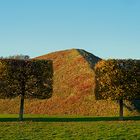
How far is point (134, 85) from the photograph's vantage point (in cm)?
5422

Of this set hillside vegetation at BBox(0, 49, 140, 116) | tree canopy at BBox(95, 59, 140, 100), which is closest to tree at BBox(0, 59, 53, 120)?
tree canopy at BBox(95, 59, 140, 100)

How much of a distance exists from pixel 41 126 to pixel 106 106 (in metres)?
24.9

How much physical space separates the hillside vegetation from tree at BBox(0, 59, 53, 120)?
12324 mm

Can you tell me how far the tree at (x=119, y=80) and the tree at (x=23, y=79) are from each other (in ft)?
23.8

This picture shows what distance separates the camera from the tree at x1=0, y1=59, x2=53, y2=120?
54.8m

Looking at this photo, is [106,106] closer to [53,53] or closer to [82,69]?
[82,69]

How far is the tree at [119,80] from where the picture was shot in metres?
54.1

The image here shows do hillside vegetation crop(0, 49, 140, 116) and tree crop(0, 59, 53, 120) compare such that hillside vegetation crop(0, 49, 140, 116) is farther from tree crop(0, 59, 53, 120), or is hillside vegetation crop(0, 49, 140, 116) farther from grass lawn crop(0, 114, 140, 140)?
grass lawn crop(0, 114, 140, 140)

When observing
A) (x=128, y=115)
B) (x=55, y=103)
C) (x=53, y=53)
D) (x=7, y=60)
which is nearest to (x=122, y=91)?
(x=128, y=115)

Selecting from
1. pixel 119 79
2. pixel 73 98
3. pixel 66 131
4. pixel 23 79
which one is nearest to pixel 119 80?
pixel 119 79

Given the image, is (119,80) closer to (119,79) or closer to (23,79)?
(119,79)

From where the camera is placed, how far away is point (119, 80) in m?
54.4

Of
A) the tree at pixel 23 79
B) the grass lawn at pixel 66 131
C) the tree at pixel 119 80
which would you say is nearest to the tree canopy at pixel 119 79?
the tree at pixel 119 80

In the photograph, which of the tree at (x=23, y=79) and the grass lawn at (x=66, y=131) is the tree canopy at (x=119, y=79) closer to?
the tree at (x=23, y=79)
